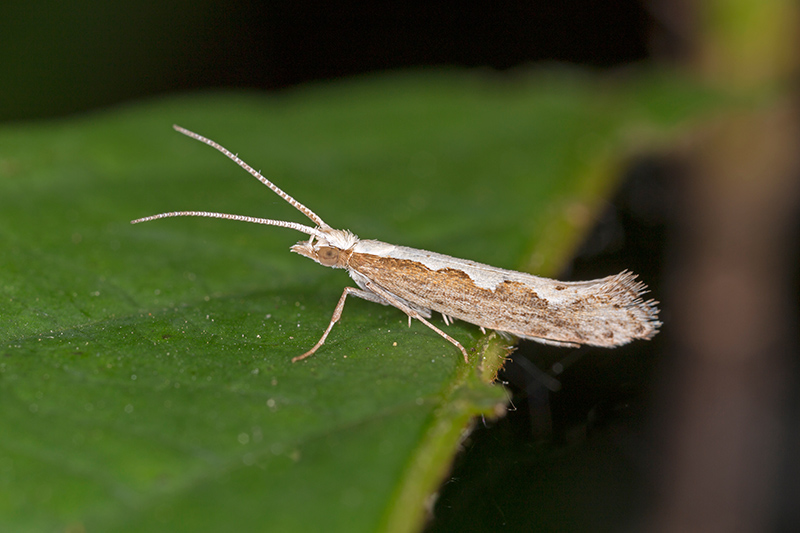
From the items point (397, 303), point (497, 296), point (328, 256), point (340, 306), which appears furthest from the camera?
point (328, 256)

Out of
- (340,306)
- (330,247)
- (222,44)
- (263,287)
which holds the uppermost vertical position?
(222,44)

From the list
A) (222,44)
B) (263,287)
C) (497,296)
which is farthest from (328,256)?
(222,44)

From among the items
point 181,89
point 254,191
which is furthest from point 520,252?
point 181,89

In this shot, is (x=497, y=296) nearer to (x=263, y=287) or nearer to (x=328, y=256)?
(x=328, y=256)

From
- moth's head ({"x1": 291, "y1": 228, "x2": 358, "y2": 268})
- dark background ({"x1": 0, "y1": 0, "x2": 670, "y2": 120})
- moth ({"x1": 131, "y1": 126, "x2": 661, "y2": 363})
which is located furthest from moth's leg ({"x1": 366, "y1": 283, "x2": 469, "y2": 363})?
dark background ({"x1": 0, "y1": 0, "x2": 670, "y2": 120})

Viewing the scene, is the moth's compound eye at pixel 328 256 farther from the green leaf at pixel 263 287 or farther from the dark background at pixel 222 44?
the dark background at pixel 222 44

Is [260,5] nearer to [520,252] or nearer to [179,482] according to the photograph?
[520,252]
